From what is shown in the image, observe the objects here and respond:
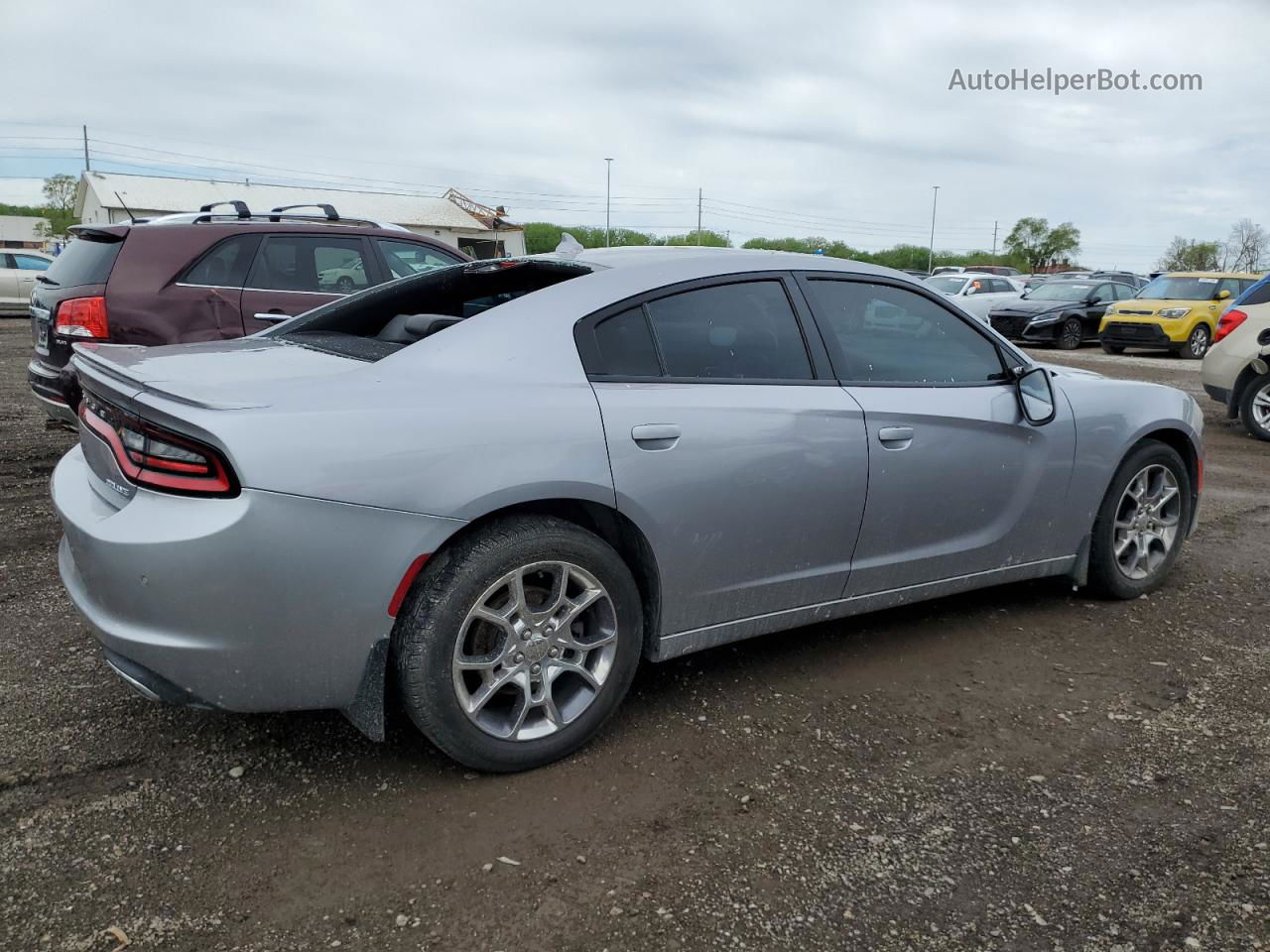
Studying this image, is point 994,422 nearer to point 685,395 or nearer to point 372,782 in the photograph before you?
point 685,395

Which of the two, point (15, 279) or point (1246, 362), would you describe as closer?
point (1246, 362)

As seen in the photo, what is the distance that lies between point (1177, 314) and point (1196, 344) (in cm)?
72

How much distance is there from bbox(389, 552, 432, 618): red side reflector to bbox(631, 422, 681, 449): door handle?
705 millimetres

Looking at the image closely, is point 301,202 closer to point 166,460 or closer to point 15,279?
point 15,279

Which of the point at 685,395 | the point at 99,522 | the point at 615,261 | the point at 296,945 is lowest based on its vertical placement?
the point at 296,945

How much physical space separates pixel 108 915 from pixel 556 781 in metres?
1.15

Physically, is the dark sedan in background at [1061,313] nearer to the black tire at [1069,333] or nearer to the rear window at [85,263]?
the black tire at [1069,333]

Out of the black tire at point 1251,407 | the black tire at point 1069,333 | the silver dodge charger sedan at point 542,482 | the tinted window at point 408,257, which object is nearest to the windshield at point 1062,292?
the black tire at point 1069,333

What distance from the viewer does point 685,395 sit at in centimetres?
309

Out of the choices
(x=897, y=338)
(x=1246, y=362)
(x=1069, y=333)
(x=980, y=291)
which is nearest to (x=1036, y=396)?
(x=897, y=338)

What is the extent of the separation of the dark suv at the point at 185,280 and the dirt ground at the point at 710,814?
8.72ft

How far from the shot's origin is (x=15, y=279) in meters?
20.8

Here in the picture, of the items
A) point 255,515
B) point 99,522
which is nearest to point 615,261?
point 255,515

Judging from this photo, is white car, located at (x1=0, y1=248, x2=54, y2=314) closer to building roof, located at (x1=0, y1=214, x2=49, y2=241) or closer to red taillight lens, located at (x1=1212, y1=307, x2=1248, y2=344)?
red taillight lens, located at (x1=1212, y1=307, x2=1248, y2=344)
